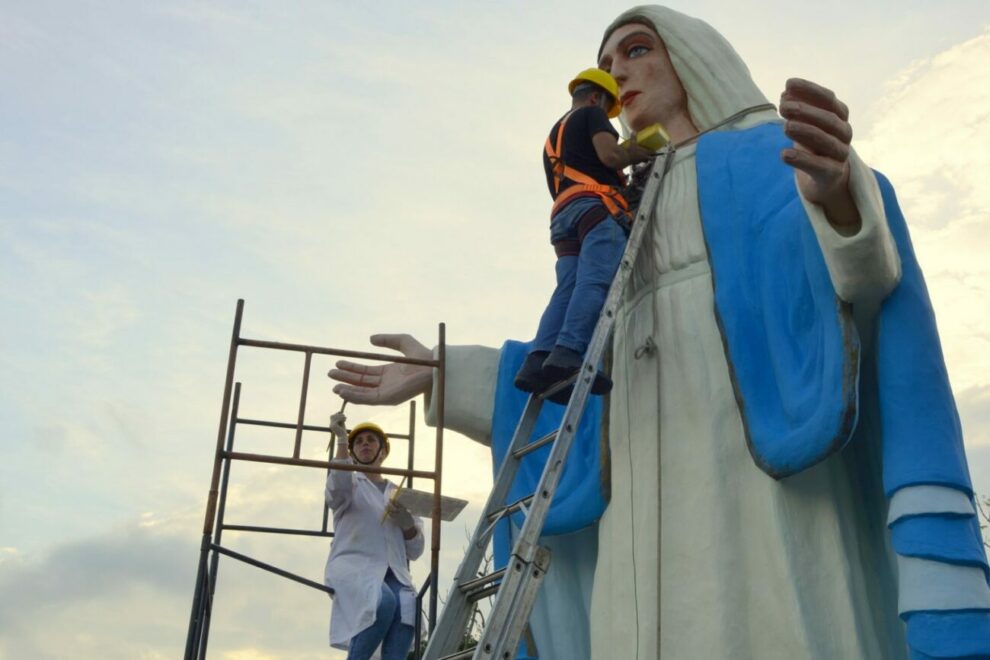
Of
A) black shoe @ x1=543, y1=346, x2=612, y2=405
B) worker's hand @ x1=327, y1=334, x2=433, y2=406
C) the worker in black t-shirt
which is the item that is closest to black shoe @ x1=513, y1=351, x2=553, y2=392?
the worker in black t-shirt

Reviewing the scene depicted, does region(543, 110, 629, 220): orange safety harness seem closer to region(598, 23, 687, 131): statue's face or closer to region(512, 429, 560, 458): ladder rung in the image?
region(598, 23, 687, 131): statue's face

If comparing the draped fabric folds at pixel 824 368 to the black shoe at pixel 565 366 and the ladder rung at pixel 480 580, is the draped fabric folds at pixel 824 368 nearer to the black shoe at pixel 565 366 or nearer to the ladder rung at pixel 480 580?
the black shoe at pixel 565 366

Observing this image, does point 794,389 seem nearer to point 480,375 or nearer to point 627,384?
point 627,384

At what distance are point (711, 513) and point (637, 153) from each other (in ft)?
5.61

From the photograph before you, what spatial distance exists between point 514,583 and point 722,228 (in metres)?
1.95

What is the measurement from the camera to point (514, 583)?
13.6 ft

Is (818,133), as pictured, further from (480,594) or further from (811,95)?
(480,594)

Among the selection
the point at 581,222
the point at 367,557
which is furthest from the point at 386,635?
the point at 581,222

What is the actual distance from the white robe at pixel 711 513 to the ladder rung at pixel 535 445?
382 mm

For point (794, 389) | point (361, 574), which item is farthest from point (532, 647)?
point (794, 389)

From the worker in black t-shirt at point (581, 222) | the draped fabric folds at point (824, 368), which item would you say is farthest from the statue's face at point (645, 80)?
the draped fabric folds at point (824, 368)

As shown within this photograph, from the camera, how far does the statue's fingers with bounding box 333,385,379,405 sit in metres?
6.48

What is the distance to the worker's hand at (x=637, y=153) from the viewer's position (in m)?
5.48

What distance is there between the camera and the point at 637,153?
553 cm
